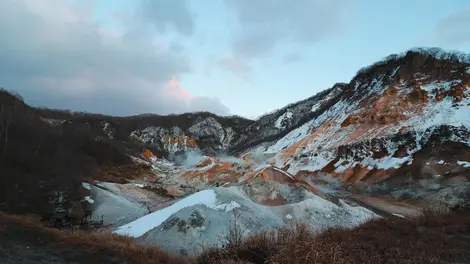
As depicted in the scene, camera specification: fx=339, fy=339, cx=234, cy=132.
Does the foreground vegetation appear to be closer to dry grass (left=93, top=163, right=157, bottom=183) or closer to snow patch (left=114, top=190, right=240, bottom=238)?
snow patch (left=114, top=190, right=240, bottom=238)

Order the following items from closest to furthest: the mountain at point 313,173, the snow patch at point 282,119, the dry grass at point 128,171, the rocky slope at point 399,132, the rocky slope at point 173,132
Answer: the mountain at point 313,173, the rocky slope at point 399,132, the dry grass at point 128,171, the snow patch at point 282,119, the rocky slope at point 173,132

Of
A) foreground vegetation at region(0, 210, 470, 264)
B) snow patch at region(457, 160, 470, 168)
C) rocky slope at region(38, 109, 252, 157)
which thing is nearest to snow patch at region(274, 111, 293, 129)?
rocky slope at region(38, 109, 252, 157)

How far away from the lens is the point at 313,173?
5434cm

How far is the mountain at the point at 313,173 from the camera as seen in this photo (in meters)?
21.2

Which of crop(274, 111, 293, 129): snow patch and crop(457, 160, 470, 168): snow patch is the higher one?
crop(274, 111, 293, 129): snow patch

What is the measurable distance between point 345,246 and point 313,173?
4867cm

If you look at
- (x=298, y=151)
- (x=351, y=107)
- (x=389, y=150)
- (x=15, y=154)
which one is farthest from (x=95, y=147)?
(x=389, y=150)

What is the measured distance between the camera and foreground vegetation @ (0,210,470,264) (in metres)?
5.93

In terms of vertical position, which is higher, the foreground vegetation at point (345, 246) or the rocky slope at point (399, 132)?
the rocky slope at point (399, 132)

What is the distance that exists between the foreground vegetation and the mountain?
507 cm

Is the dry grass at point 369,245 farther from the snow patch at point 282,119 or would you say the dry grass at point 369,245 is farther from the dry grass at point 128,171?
the snow patch at point 282,119

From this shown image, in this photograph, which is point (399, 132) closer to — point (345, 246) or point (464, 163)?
point (464, 163)

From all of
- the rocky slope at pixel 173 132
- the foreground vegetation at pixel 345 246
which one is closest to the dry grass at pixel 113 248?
the foreground vegetation at pixel 345 246

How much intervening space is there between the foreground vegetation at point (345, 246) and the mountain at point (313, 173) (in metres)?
5.07
